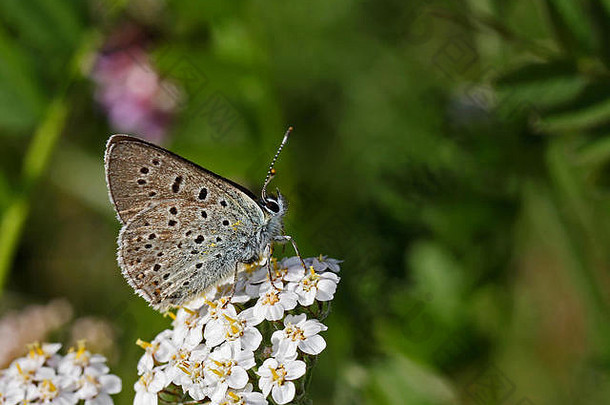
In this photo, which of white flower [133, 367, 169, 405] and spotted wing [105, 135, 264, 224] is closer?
white flower [133, 367, 169, 405]

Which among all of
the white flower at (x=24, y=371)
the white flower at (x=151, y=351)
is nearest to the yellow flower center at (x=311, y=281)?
the white flower at (x=151, y=351)

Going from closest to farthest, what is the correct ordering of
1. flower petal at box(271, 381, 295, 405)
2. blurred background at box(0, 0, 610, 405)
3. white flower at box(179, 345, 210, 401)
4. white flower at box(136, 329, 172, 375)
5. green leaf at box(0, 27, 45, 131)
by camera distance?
1. flower petal at box(271, 381, 295, 405)
2. white flower at box(179, 345, 210, 401)
3. white flower at box(136, 329, 172, 375)
4. blurred background at box(0, 0, 610, 405)
5. green leaf at box(0, 27, 45, 131)

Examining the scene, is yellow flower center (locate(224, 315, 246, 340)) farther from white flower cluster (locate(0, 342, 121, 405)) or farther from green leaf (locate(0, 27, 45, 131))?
green leaf (locate(0, 27, 45, 131))

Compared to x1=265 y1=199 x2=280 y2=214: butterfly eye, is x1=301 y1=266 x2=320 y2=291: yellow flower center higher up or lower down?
lower down

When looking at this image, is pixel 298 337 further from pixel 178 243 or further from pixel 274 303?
pixel 178 243

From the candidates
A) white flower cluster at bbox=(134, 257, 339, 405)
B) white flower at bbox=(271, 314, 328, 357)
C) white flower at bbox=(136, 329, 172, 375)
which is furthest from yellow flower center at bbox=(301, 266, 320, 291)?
white flower at bbox=(136, 329, 172, 375)

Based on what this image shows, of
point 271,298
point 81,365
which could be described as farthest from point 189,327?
point 81,365

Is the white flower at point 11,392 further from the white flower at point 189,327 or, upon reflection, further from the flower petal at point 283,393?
the flower petal at point 283,393
